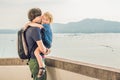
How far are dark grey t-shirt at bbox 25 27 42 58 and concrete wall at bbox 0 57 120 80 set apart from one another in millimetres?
323

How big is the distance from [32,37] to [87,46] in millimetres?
3916

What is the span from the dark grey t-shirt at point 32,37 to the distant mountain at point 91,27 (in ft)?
7.23

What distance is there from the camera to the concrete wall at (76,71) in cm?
226

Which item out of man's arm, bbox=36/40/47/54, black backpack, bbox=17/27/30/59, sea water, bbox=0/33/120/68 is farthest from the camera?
sea water, bbox=0/33/120/68

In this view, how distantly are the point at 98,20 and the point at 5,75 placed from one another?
8.46ft

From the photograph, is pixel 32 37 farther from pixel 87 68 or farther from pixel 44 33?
pixel 87 68

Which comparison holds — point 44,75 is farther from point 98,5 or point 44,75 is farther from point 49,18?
point 98,5

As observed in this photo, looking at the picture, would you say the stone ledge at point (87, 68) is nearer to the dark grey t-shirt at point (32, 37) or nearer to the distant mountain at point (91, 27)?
the dark grey t-shirt at point (32, 37)

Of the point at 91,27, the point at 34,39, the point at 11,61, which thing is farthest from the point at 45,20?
the point at 91,27

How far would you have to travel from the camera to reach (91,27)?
5.07 meters

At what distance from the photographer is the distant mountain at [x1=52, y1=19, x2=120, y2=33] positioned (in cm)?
501

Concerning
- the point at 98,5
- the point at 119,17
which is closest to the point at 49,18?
the point at 98,5

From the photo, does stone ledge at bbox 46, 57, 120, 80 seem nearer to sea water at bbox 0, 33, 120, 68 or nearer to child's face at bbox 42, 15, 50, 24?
child's face at bbox 42, 15, 50, 24

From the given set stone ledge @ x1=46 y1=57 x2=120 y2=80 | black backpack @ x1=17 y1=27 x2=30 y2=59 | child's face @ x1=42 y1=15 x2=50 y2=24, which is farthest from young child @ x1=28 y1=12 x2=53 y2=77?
stone ledge @ x1=46 y1=57 x2=120 y2=80
